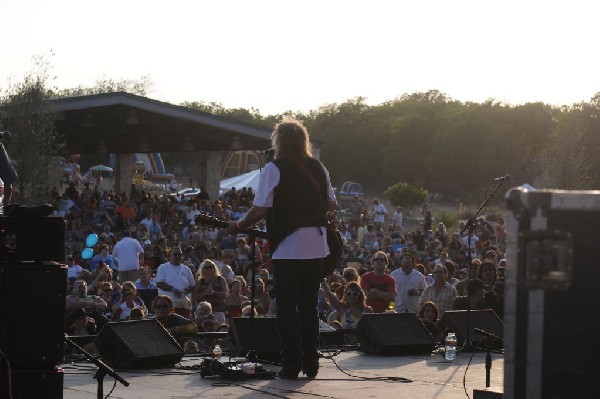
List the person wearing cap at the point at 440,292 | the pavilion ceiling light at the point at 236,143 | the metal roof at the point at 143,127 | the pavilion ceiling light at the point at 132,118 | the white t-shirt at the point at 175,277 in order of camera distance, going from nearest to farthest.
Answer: the person wearing cap at the point at 440,292
the white t-shirt at the point at 175,277
the metal roof at the point at 143,127
the pavilion ceiling light at the point at 132,118
the pavilion ceiling light at the point at 236,143

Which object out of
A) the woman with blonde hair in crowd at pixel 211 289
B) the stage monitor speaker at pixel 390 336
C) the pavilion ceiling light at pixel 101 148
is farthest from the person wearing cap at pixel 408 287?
the pavilion ceiling light at pixel 101 148

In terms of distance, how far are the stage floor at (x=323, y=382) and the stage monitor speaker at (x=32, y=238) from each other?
114cm

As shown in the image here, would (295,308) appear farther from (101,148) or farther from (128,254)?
(101,148)

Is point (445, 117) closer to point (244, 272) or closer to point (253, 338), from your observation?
point (244, 272)

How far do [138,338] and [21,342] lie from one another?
2586mm

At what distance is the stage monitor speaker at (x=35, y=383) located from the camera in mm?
5500

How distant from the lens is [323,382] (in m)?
7.19

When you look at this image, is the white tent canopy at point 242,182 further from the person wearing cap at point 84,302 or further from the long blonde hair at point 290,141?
the long blonde hair at point 290,141

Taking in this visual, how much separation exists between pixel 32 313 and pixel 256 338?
121 inches

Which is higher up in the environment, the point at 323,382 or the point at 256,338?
the point at 256,338

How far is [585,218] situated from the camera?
12.4 ft

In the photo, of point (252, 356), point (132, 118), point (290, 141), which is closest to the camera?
point (290, 141)

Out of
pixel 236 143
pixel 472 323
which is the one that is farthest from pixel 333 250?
pixel 236 143

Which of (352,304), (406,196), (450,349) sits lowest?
(450,349)
